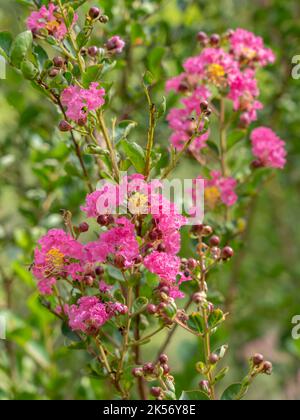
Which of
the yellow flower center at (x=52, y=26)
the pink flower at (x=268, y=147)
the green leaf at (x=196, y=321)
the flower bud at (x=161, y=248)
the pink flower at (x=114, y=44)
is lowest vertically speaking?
the green leaf at (x=196, y=321)

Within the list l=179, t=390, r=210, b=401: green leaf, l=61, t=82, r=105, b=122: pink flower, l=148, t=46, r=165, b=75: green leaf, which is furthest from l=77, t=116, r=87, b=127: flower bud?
l=148, t=46, r=165, b=75: green leaf

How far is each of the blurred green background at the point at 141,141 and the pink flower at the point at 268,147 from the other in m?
0.25

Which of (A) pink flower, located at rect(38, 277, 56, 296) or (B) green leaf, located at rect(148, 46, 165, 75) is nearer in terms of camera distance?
(A) pink flower, located at rect(38, 277, 56, 296)

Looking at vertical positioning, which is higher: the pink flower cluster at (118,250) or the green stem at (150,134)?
the green stem at (150,134)

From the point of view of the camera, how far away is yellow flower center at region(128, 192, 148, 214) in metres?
0.91

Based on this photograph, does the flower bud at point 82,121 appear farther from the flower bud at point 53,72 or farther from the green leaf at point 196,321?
the green leaf at point 196,321

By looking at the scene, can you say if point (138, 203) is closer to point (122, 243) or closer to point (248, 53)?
point (122, 243)

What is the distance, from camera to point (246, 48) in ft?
4.20

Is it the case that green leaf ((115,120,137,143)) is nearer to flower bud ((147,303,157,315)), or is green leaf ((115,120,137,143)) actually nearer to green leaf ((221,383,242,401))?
flower bud ((147,303,157,315))

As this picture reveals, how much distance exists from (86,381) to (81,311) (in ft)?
2.44

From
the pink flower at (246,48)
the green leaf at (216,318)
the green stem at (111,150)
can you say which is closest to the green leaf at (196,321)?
the green leaf at (216,318)

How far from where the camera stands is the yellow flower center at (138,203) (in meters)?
0.91

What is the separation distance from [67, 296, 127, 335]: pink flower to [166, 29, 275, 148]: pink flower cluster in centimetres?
41
